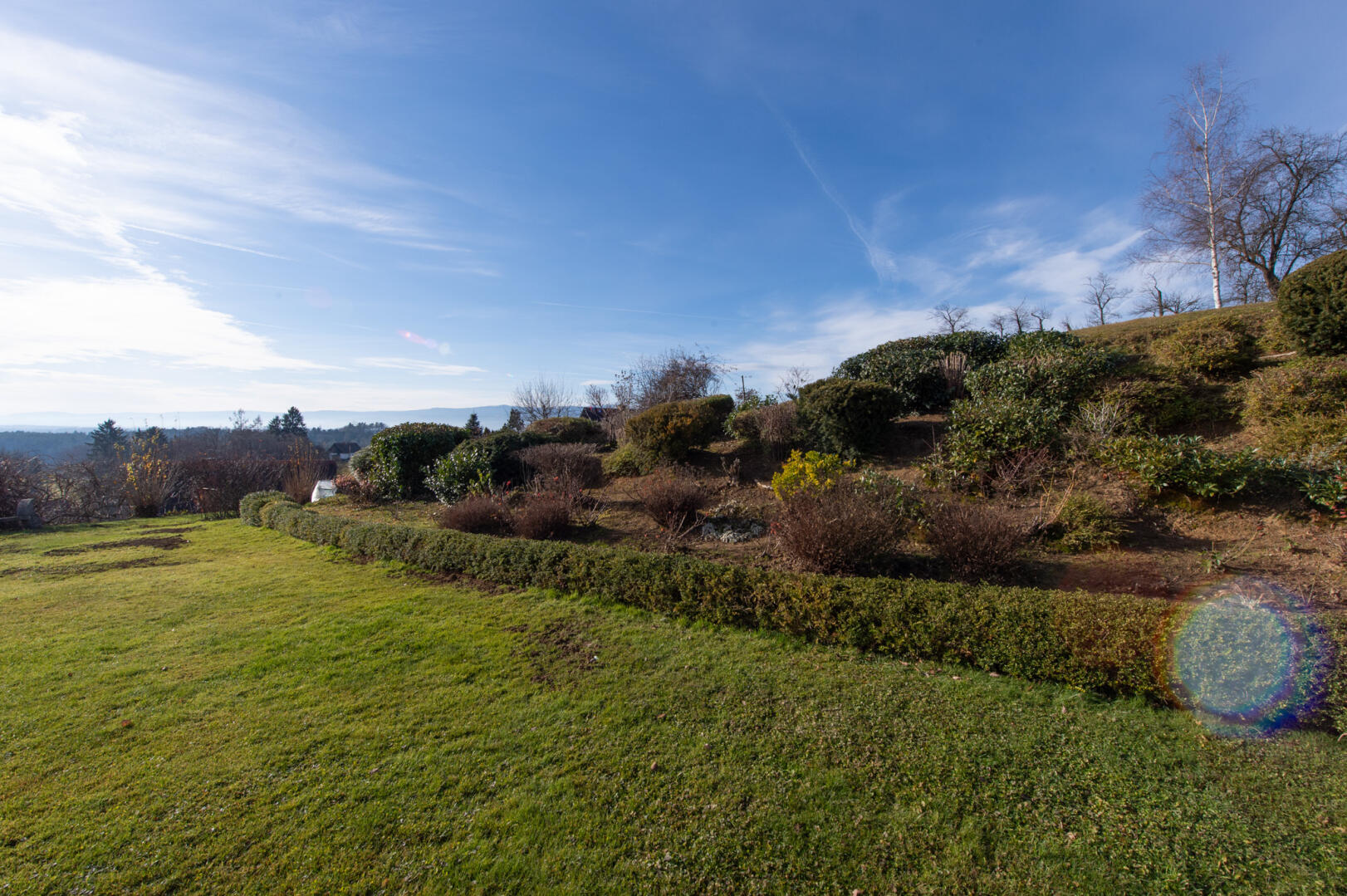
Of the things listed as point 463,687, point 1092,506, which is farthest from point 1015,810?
point 1092,506

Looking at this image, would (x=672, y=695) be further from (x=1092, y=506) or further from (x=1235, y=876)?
(x=1092, y=506)

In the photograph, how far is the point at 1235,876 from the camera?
2178mm

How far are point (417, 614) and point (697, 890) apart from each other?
433cm

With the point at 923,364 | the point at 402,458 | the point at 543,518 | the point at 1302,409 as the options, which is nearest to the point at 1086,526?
the point at 1302,409

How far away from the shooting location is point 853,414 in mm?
9297

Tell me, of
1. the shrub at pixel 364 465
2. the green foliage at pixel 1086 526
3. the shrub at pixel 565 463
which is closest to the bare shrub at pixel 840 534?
the green foliage at pixel 1086 526

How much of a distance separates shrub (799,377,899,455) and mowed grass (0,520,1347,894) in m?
5.82

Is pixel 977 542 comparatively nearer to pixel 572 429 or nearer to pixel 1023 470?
pixel 1023 470

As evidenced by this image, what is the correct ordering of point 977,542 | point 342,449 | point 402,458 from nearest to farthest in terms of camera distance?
1. point 977,542
2. point 402,458
3. point 342,449

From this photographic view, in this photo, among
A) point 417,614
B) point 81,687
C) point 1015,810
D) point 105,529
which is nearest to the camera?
point 1015,810

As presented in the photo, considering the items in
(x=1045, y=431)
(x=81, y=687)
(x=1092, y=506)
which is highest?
(x=1045, y=431)

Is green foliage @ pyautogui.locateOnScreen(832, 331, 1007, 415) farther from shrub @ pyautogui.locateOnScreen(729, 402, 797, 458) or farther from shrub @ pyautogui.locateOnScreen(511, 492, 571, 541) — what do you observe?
shrub @ pyautogui.locateOnScreen(511, 492, 571, 541)

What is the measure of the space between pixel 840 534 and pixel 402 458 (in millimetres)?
11001

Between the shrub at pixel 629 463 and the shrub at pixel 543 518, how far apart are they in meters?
3.28
